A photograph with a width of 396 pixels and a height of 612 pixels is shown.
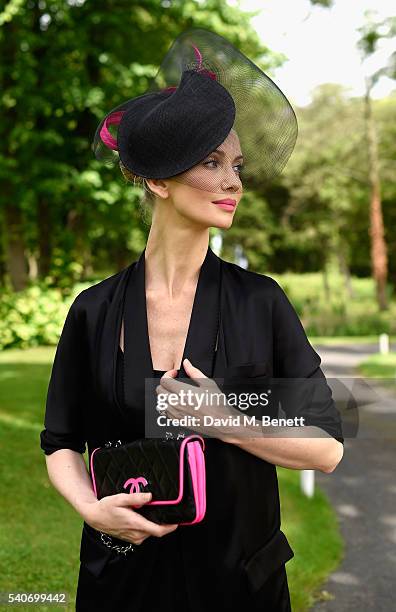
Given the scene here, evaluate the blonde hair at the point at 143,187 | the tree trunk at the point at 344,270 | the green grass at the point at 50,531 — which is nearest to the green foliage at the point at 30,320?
the green grass at the point at 50,531

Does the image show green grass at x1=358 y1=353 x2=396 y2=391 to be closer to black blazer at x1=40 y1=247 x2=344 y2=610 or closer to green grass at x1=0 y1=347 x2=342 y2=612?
green grass at x1=0 y1=347 x2=342 y2=612

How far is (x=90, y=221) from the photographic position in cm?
2388

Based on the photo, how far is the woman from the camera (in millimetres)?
1609

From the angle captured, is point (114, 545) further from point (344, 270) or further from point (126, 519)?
point (344, 270)

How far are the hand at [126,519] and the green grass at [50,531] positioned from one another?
3434mm

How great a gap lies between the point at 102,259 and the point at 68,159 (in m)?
25.8

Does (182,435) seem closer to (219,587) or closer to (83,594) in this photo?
(219,587)

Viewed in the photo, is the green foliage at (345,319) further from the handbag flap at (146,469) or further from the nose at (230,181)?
the handbag flap at (146,469)

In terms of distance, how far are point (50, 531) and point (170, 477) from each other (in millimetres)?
4909

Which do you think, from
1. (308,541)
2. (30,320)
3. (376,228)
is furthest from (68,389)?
(376,228)

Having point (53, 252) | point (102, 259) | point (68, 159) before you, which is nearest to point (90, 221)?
point (53, 252)

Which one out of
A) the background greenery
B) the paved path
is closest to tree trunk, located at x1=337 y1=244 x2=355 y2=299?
the background greenery

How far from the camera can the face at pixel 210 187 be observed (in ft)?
5.39

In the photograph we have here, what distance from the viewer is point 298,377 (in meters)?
1.67
